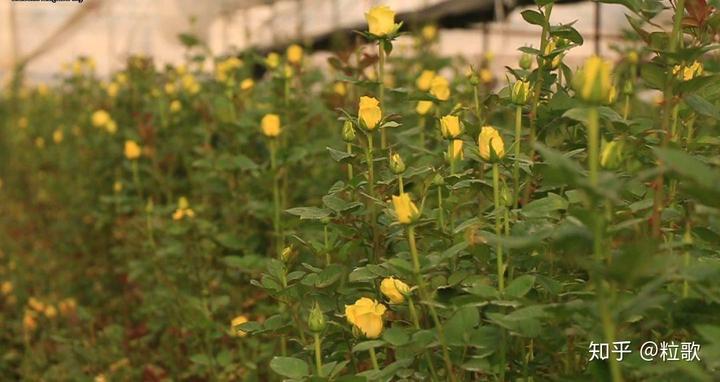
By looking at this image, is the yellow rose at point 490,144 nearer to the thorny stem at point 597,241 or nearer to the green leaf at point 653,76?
the green leaf at point 653,76

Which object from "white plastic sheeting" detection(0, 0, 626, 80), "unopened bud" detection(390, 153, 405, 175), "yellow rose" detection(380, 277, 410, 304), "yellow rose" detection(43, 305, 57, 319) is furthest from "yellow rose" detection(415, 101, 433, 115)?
"white plastic sheeting" detection(0, 0, 626, 80)

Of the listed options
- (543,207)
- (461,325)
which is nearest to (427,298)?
(461,325)

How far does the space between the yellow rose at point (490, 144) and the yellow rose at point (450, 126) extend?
13cm

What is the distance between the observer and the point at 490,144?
3.20ft

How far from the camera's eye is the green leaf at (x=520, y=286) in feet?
2.98

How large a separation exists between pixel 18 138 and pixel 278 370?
3381 mm

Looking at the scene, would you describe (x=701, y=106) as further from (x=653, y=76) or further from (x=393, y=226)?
(x=393, y=226)

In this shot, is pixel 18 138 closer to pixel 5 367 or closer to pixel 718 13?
pixel 5 367

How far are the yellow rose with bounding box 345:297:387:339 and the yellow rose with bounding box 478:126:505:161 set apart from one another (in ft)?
0.66

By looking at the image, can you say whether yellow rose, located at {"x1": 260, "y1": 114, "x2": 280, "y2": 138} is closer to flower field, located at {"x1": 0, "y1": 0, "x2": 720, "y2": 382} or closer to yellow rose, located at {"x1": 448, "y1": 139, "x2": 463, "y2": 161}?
flower field, located at {"x1": 0, "y1": 0, "x2": 720, "y2": 382}

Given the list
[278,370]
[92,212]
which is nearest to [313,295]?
[278,370]

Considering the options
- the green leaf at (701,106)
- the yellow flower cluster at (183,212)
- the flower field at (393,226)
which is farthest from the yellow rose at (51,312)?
the green leaf at (701,106)

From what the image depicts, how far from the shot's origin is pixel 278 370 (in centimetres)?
100

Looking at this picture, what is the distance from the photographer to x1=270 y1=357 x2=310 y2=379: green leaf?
39.3 inches
